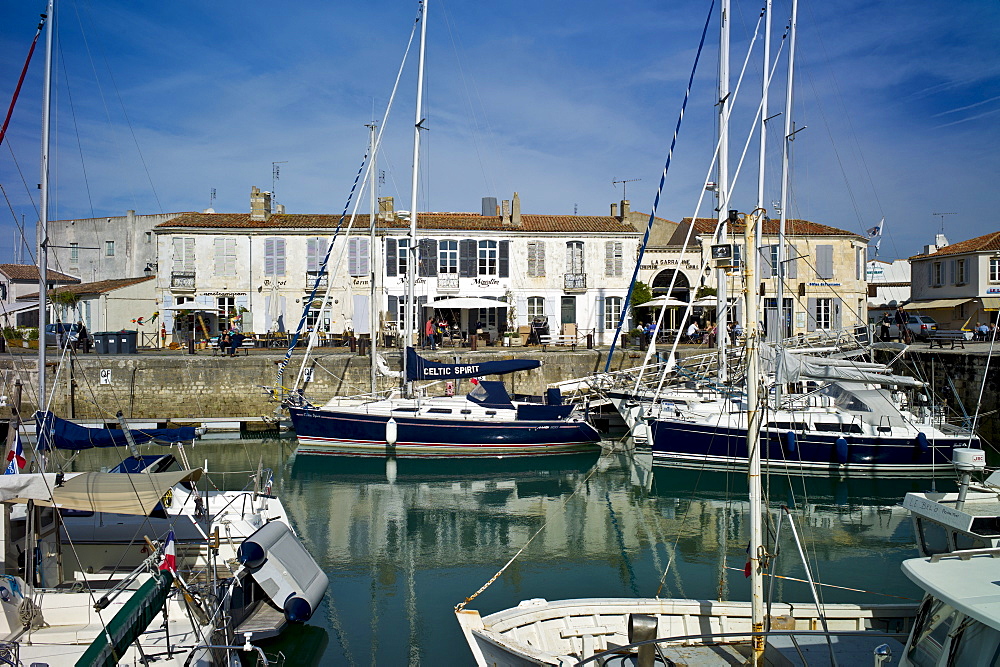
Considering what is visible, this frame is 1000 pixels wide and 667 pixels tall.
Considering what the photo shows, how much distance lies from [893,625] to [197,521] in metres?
10.2

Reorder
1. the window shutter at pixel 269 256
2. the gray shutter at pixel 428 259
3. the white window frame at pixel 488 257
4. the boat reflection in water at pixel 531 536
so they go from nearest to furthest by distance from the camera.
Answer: the boat reflection in water at pixel 531 536, the window shutter at pixel 269 256, the gray shutter at pixel 428 259, the white window frame at pixel 488 257

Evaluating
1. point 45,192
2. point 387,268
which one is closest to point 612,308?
point 387,268

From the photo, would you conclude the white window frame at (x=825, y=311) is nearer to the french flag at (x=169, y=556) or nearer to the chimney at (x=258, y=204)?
the chimney at (x=258, y=204)

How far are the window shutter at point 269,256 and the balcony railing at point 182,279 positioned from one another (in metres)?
3.47

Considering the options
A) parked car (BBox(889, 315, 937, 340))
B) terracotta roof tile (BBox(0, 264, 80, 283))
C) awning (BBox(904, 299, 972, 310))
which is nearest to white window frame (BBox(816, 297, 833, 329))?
parked car (BBox(889, 315, 937, 340))

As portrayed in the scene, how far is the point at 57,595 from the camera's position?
909cm

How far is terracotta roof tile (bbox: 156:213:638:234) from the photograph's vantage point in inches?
1394

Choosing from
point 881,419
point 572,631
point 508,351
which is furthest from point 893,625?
point 508,351

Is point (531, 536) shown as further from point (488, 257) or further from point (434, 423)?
point (488, 257)

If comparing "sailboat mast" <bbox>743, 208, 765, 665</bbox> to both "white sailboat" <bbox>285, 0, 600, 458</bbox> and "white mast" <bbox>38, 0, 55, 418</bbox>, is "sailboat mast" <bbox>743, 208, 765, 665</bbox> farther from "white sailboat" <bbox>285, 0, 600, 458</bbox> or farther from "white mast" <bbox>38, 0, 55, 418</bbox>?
"white sailboat" <bbox>285, 0, 600, 458</bbox>

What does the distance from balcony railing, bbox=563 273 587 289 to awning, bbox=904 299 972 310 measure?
60.2 ft

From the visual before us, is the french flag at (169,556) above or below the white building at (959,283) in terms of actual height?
below

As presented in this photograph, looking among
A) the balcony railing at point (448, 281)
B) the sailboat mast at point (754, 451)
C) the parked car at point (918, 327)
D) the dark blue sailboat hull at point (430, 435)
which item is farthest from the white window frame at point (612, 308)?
the sailboat mast at point (754, 451)

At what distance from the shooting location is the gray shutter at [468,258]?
1433 inches
